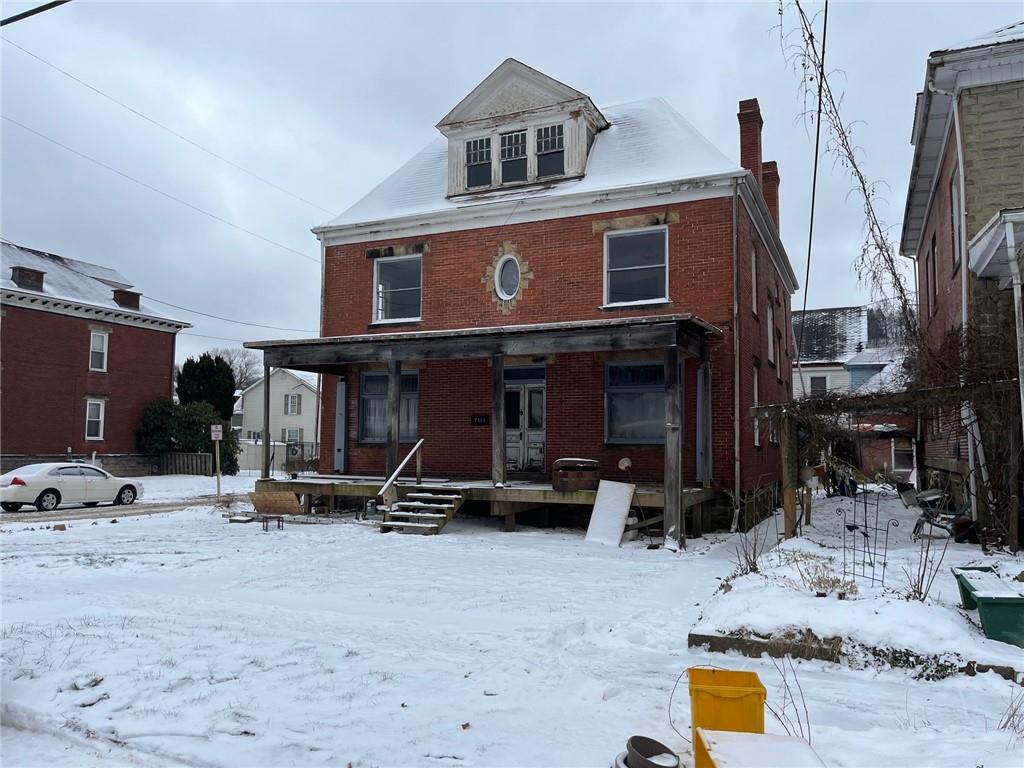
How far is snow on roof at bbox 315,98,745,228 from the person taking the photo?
16.4 m

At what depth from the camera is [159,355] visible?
118 ft

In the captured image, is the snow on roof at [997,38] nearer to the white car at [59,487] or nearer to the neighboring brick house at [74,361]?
the white car at [59,487]

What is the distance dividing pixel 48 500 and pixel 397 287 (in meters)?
11.0

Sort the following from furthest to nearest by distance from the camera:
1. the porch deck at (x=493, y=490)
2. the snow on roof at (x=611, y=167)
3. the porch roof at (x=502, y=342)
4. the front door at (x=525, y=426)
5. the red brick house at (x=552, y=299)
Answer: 1. the front door at (x=525, y=426)
2. the snow on roof at (x=611, y=167)
3. the red brick house at (x=552, y=299)
4. the porch deck at (x=493, y=490)
5. the porch roof at (x=502, y=342)

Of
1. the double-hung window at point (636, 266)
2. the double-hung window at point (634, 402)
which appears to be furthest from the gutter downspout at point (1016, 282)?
the double-hung window at point (636, 266)

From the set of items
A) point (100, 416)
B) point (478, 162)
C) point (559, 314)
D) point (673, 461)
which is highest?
point (478, 162)

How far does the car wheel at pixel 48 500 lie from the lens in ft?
64.9

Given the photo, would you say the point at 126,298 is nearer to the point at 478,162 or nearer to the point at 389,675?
the point at 478,162

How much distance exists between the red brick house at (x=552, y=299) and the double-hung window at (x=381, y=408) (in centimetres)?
4

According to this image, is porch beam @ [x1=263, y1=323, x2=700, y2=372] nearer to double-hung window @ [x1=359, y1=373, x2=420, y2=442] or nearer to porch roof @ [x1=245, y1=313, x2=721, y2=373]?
porch roof @ [x1=245, y1=313, x2=721, y2=373]

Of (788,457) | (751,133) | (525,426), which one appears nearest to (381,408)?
(525,426)

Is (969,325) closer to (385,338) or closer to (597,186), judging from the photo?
(597,186)

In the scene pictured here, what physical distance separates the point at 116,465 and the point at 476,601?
30.3 metres

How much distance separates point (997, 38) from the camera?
11.9m
